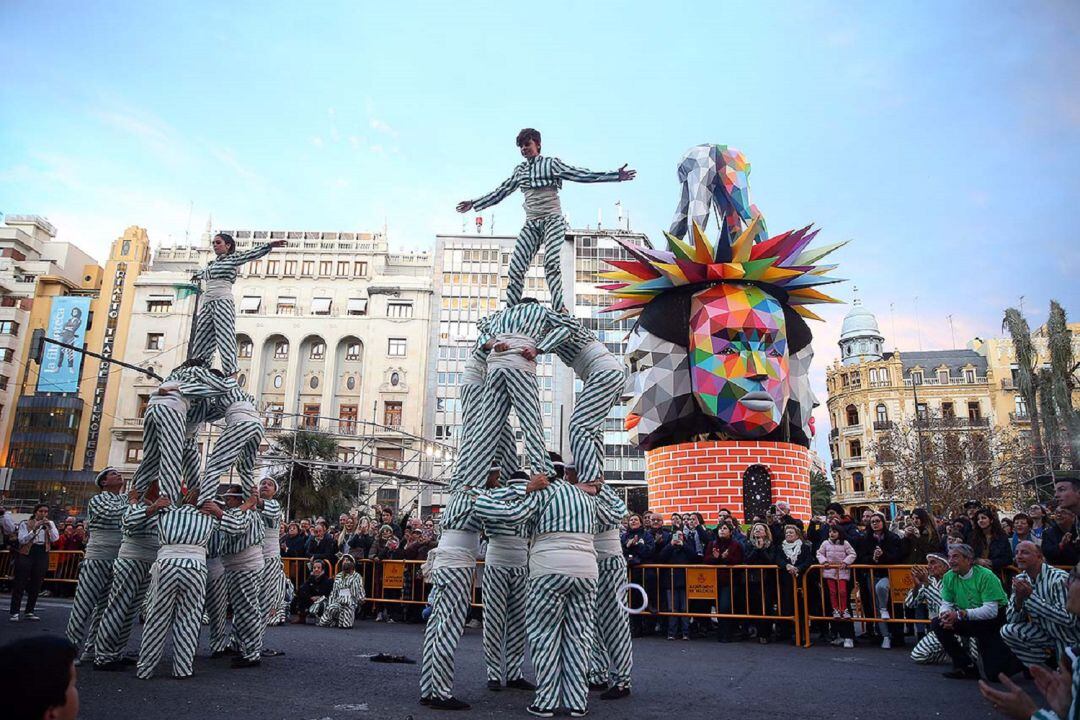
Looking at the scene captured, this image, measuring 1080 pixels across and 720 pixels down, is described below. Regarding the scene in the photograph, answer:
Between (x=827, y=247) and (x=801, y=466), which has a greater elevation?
(x=827, y=247)

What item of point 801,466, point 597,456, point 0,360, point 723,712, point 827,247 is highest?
point 0,360

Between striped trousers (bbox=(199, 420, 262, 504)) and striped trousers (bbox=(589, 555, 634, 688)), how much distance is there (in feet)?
13.0

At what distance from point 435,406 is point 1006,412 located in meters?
41.1

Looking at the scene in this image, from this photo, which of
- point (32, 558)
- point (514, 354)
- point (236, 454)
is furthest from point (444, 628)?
point (32, 558)

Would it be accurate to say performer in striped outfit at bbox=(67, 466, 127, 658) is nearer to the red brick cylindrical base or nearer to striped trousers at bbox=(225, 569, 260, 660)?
striped trousers at bbox=(225, 569, 260, 660)

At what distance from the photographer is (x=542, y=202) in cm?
786

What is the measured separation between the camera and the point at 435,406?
56281 millimetres

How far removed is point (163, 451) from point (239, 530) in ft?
3.52

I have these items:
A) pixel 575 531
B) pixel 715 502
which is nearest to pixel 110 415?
pixel 715 502

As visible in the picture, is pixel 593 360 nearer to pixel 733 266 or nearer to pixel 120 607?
pixel 120 607

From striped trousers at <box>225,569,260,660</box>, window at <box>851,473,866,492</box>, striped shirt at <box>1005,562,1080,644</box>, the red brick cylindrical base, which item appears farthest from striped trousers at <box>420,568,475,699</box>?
window at <box>851,473,866,492</box>

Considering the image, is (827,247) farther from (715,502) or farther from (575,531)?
(575,531)

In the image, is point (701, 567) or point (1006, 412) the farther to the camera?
point (1006, 412)

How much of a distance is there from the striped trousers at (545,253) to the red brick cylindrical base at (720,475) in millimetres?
11091
